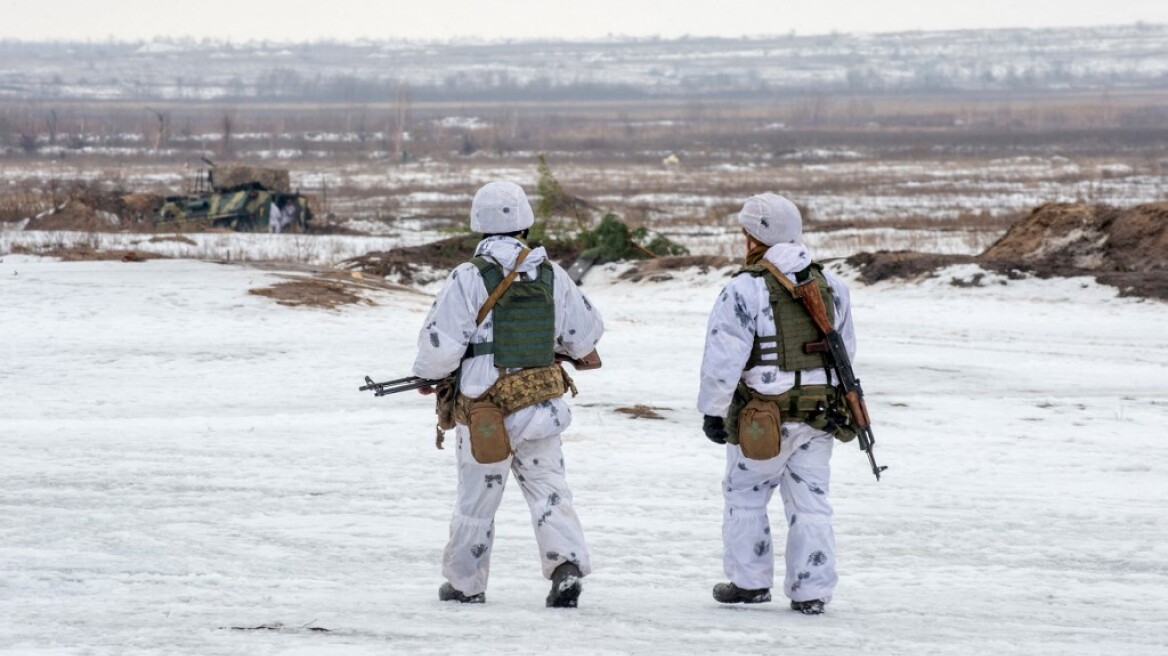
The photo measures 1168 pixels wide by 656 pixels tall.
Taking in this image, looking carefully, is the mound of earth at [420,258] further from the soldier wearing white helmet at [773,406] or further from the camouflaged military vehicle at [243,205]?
the soldier wearing white helmet at [773,406]

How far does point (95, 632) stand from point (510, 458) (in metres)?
1.65

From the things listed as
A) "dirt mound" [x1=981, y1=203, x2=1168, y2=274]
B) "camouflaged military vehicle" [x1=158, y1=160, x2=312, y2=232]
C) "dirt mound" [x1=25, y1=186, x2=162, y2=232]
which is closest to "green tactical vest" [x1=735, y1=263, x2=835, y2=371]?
"dirt mound" [x1=981, y1=203, x2=1168, y2=274]

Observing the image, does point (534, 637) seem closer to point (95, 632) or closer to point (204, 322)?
point (95, 632)

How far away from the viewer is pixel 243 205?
3591 cm

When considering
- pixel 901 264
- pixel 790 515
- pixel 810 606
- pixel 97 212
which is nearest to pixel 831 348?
pixel 790 515

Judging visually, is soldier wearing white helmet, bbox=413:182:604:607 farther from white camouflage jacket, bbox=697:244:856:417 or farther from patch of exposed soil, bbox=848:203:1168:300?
patch of exposed soil, bbox=848:203:1168:300

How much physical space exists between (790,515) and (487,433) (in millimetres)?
1252

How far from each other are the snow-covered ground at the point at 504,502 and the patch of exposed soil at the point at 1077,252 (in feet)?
6.95

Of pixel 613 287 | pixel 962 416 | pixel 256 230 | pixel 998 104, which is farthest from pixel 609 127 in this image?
pixel 962 416

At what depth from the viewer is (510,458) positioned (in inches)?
260

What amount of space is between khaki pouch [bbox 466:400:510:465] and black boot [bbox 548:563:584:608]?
0.52 m

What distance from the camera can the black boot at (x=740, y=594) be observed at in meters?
6.84

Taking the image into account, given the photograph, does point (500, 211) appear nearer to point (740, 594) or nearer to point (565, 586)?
point (565, 586)

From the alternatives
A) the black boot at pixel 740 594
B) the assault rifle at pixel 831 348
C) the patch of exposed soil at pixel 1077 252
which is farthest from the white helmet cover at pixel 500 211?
the patch of exposed soil at pixel 1077 252
